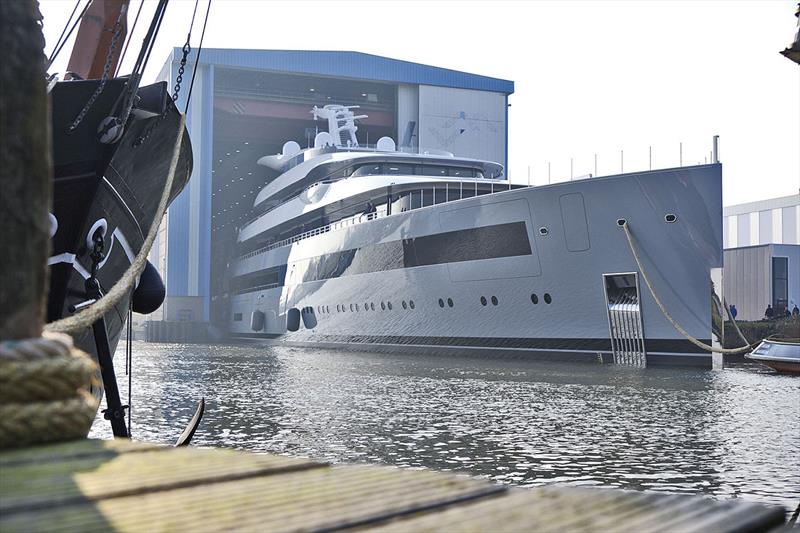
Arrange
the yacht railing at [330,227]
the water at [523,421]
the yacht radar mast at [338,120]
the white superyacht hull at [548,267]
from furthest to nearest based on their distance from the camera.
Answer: the yacht radar mast at [338,120] → the yacht railing at [330,227] → the white superyacht hull at [548,267] → the water at [523,421]

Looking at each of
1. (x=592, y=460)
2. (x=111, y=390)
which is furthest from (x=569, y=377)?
(x=111, y=390)

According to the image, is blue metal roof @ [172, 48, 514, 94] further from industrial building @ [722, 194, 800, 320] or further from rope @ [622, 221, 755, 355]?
rope @ [622, 221, 755, 355]

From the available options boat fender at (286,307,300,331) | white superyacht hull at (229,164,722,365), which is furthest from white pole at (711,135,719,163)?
boat fender at (286,307,300,331)

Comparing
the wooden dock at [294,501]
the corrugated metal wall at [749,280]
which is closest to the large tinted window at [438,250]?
the corrugated metal wall at [749,280]

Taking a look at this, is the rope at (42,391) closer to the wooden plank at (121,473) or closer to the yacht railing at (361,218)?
the wooden plank at (121,473)

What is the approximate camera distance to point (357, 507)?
1.37 metres

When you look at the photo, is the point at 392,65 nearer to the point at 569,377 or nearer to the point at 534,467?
the point at 569,377

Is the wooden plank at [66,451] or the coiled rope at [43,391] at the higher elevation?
the coiled rope at [43,391]

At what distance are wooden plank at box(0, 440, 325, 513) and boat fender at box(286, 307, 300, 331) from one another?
98.3ft

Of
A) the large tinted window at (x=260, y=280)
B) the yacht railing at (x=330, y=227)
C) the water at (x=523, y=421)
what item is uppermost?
the yacht railing at (x=330, y=227)

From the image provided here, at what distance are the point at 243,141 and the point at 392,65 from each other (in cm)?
858

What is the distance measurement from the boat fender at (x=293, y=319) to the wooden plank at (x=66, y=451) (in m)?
29.9

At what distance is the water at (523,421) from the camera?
6.60 metres

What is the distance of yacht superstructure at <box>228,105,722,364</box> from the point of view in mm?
17938
